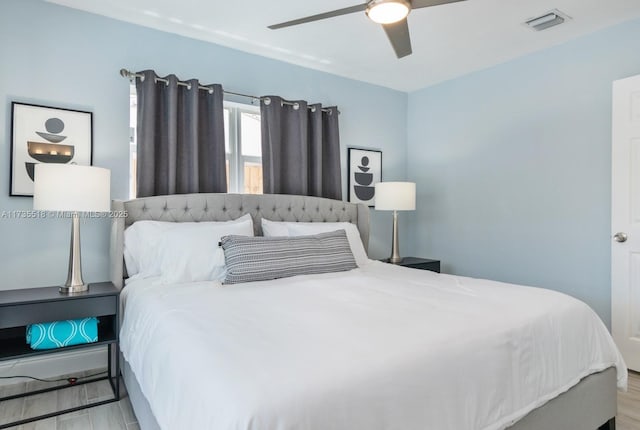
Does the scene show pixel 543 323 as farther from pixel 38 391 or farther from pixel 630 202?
pixel 38 391

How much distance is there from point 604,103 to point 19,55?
13.8 feet

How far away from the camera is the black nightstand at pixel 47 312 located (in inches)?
80.4

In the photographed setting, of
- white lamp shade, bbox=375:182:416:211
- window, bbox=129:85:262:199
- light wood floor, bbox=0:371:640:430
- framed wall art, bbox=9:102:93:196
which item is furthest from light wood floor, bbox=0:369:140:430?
white lamp shade, bbox=375:182:416:211

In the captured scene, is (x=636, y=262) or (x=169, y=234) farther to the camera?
(x=636, y=262)

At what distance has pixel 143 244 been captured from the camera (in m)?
2.58

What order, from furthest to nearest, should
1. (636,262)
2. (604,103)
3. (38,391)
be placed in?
(604,103)
(636,262)
(38,391)

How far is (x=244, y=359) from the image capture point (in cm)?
116

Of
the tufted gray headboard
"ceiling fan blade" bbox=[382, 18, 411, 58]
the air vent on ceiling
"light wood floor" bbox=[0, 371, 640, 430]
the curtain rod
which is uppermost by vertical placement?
the air vent on ceiling

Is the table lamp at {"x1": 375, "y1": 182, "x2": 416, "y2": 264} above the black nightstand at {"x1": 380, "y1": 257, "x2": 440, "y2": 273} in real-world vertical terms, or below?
above

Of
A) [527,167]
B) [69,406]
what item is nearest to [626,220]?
[527,167]

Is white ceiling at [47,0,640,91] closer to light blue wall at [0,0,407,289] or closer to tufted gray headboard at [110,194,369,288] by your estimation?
light blue wall at [0,0,407,289]

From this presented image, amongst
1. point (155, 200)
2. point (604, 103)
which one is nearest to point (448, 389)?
point (155, 200)

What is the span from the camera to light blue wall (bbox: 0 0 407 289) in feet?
8.19

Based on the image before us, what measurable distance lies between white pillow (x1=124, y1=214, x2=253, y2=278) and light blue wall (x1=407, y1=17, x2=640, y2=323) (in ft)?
8.64
